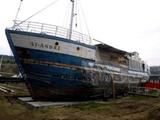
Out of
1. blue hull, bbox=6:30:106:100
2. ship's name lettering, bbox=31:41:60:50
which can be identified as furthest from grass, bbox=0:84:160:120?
ship's name lettering, bbox=31:41:60:50

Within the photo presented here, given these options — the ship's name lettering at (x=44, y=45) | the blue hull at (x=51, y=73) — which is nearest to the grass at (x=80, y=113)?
the blue hull at (x=51, y=73)

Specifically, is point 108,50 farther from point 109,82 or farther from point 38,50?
point 38,50

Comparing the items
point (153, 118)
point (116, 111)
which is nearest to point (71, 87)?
point (116, 111)

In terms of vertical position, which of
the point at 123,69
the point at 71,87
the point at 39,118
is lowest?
the point at 39,118

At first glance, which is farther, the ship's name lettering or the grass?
the ship's name lettering

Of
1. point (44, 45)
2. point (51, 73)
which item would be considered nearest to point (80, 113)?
point (51, 73)

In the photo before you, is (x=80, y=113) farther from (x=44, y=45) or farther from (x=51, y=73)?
(x=44, y=45)

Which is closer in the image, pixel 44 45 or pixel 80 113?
pixel 80 113

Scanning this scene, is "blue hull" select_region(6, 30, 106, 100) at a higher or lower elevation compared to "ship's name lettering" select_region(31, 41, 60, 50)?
lower

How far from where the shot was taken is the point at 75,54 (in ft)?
63.7

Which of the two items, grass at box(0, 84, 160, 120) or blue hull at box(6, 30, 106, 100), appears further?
blue hull at box(6, 30, 106, 100)

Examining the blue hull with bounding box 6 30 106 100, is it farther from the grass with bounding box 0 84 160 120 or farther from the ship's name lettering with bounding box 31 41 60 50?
the grass with bounding box 0 84 160 120

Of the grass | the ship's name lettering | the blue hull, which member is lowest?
the grass

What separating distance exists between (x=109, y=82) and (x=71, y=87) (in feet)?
17.3
